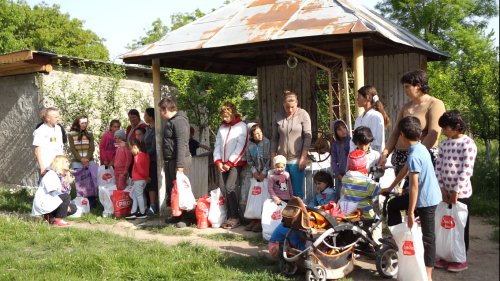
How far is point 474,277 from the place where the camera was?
4.88 metres

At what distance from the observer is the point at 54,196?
783 centimetres

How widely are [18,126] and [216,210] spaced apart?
680 cm

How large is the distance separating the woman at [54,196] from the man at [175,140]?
1.73 m

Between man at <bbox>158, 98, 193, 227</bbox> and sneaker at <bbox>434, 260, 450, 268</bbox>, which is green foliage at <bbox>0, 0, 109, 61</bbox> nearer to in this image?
man at <bbox>158, 98, 193, 227</bbox>

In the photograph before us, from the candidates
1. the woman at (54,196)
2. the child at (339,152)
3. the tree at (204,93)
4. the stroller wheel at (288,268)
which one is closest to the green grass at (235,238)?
the child at (339,152)

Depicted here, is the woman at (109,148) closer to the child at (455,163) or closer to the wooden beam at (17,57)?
the wooden beam at (17,57)

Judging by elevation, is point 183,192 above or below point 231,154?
below

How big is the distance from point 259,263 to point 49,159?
4.47 metres

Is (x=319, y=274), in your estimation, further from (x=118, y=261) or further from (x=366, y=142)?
(x=118, y=261)

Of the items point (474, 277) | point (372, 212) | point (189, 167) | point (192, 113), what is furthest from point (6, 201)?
point (474, 277)

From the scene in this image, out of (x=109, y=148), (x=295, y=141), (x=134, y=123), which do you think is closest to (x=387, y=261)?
(x=295, y=141)

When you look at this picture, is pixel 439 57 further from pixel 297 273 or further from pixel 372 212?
pixel 297 273

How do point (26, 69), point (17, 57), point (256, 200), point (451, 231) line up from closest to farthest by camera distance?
point (451, 231), point (256, 200), point (17, 57), point (26, 69)

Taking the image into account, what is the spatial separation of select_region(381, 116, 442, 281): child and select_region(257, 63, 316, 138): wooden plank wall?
692 centimetres
